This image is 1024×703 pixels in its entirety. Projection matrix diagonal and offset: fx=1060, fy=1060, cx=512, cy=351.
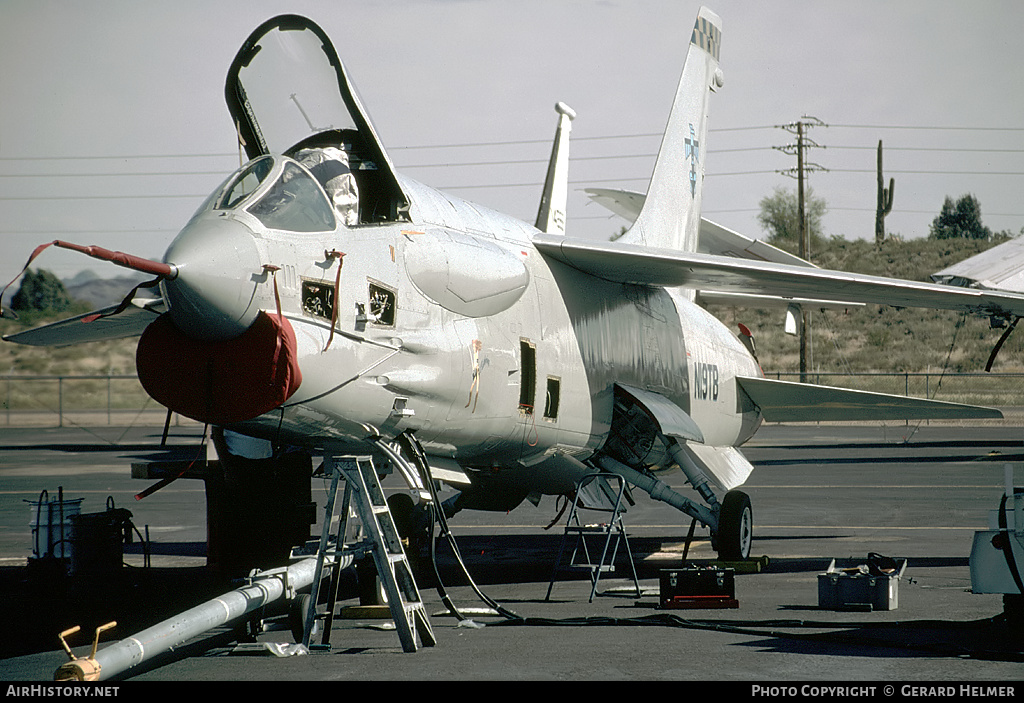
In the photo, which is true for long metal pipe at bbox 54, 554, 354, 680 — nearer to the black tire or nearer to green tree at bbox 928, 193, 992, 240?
the black tire

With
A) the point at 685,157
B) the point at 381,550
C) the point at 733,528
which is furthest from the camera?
the point at 685,157

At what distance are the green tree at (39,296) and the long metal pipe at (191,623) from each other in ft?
7.37

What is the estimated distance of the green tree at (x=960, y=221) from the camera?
97.4 meters

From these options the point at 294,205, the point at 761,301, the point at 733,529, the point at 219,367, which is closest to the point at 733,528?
the point at 733,529

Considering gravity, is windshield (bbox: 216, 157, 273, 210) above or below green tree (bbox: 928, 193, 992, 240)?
below

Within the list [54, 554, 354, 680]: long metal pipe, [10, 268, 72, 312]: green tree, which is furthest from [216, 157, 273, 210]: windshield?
[54, 554, 354, 680]: long metal pipe

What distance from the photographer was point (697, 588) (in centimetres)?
1032

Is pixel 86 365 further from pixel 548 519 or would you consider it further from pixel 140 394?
pixel 548 519

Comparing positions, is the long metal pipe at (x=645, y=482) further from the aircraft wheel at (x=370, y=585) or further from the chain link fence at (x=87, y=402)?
the chain link fence at (x=87, y=402)

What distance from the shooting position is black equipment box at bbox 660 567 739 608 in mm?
10211

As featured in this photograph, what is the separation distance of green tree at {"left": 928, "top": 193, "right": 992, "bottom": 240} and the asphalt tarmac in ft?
275

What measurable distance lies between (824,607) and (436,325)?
4.61m

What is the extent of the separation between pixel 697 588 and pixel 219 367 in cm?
541

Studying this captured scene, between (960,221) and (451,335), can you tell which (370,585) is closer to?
(451,335)
